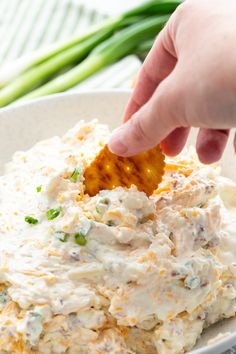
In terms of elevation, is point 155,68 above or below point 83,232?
above

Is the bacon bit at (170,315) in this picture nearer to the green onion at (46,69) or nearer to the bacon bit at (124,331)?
the bacon bit at (124,331)

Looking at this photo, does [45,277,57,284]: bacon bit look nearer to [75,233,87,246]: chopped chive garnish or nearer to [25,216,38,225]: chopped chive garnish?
[75,233,87,246]: chopped chive garnish

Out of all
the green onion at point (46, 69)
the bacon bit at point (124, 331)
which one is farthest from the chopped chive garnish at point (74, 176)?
the green onion at point (46, 69)

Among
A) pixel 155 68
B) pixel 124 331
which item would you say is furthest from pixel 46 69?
pixel 124 331

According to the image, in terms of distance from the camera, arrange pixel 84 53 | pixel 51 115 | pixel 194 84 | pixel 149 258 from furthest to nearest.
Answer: pixel 84 53, pixel 51 115, pixel 149 258, pixel 194 84

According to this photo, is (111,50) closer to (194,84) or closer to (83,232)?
(83,232)

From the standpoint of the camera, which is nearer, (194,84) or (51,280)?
(194,84)

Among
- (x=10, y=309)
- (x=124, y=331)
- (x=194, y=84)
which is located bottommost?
(x=124, y=331)

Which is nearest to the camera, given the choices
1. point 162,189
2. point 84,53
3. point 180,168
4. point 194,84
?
point 194,84
